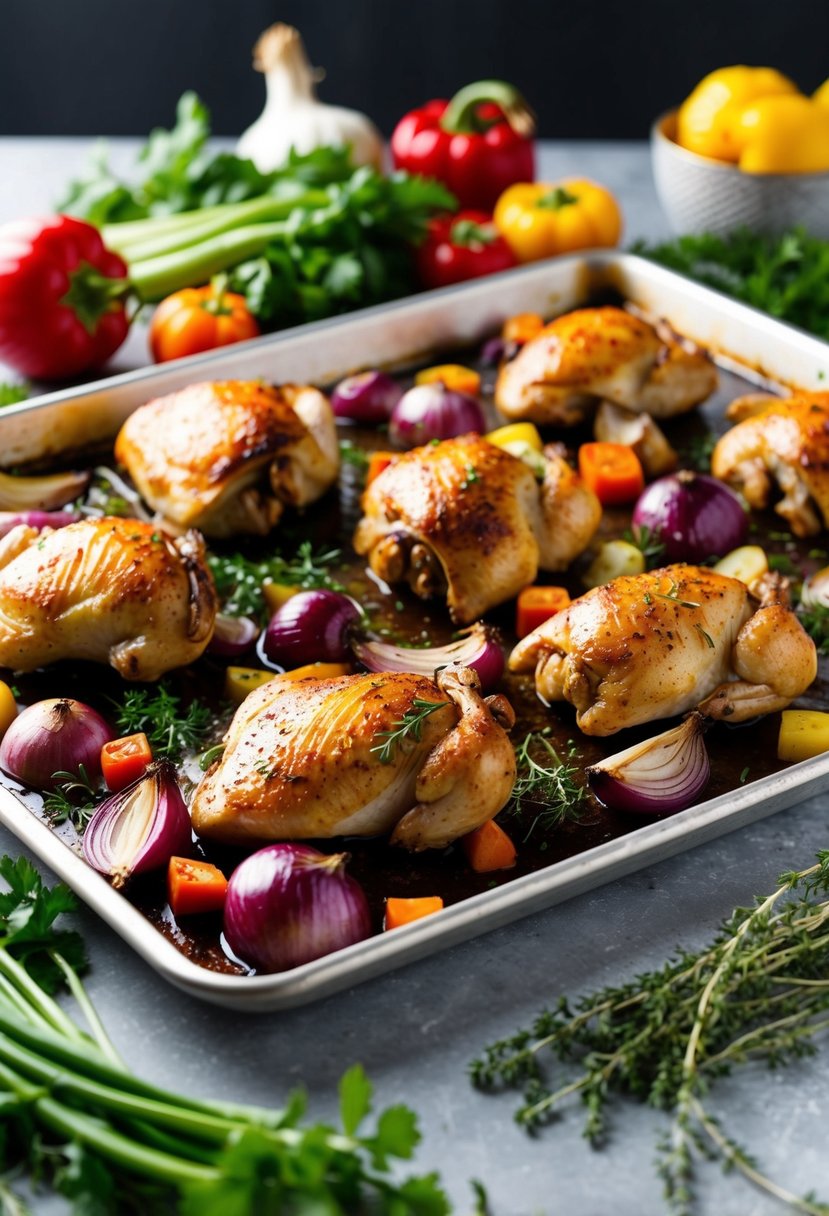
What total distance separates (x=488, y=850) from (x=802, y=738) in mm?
812

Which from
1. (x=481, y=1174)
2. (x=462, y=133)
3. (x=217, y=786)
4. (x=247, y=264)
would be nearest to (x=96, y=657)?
(x=217, y=786)

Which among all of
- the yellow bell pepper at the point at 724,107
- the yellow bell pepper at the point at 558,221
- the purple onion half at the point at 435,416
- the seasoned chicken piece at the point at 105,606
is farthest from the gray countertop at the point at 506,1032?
the yellow bell pepper at the point at 724,107

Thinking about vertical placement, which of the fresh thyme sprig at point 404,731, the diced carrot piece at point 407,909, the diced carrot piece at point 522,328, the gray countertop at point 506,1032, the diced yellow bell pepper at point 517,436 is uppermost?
the fresh thyme sprig at point 404,731

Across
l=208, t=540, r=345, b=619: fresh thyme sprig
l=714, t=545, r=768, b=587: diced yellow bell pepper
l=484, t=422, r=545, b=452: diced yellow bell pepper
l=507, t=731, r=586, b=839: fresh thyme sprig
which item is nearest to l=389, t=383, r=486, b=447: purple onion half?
l=484, t=422, r=545, b=452: diced yellow bell pepper

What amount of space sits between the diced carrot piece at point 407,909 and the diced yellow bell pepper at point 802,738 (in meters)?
0.95

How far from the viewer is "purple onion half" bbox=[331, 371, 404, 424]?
4605mm

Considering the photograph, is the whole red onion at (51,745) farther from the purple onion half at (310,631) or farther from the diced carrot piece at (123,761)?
the purple onion half at (310,631)

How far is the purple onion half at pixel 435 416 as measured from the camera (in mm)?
4418

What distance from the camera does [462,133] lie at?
599 centimetres

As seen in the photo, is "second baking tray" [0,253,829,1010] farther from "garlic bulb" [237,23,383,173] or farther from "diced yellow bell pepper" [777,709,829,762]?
"garlic bulb" [237,23,383,173]

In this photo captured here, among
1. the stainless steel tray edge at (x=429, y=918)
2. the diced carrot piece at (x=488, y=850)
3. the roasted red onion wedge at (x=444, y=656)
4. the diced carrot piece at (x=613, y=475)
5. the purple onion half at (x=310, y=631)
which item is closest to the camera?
the stainless steel tray edge at (x=429, y=918)

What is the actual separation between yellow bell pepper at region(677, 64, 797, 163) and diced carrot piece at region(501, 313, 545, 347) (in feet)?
3.85

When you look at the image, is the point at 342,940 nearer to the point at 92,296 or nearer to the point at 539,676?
the point at 539,676

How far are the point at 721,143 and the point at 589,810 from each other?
11.0 feet
